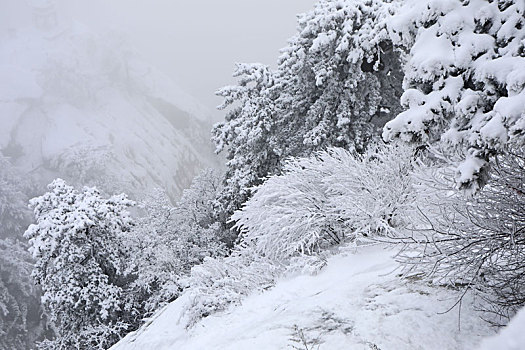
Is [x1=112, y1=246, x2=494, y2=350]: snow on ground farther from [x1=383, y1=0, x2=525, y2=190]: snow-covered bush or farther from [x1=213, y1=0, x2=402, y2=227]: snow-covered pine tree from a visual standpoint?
[x1=213, y1=0, x2=402, y2=227]: snow-covered pine tree

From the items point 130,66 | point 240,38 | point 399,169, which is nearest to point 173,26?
point 240,38

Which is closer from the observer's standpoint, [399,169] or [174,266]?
[399,169]

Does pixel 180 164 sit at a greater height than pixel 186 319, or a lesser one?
lesser

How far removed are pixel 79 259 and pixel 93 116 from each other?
42.7m

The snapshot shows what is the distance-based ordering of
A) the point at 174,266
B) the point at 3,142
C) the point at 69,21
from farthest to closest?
the point at 69,21 < the point at 3,142 < the point at 174,266

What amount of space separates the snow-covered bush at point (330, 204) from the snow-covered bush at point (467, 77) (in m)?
3.03

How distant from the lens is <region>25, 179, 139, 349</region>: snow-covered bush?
1288 centimetres

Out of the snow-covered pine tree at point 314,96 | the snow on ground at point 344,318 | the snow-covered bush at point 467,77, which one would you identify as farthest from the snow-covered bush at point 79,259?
the snow-covered bush at point 467,77

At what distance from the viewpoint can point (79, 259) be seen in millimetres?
13250

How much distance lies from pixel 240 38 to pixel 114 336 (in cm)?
8796

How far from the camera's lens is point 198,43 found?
89.8 m

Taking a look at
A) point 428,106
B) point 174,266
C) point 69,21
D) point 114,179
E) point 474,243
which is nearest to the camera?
point 428,106

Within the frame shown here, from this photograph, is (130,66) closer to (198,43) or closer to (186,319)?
(198,43)

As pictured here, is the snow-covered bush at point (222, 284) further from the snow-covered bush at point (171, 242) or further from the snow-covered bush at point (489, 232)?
the snow-covered bush at point (171, 242)
